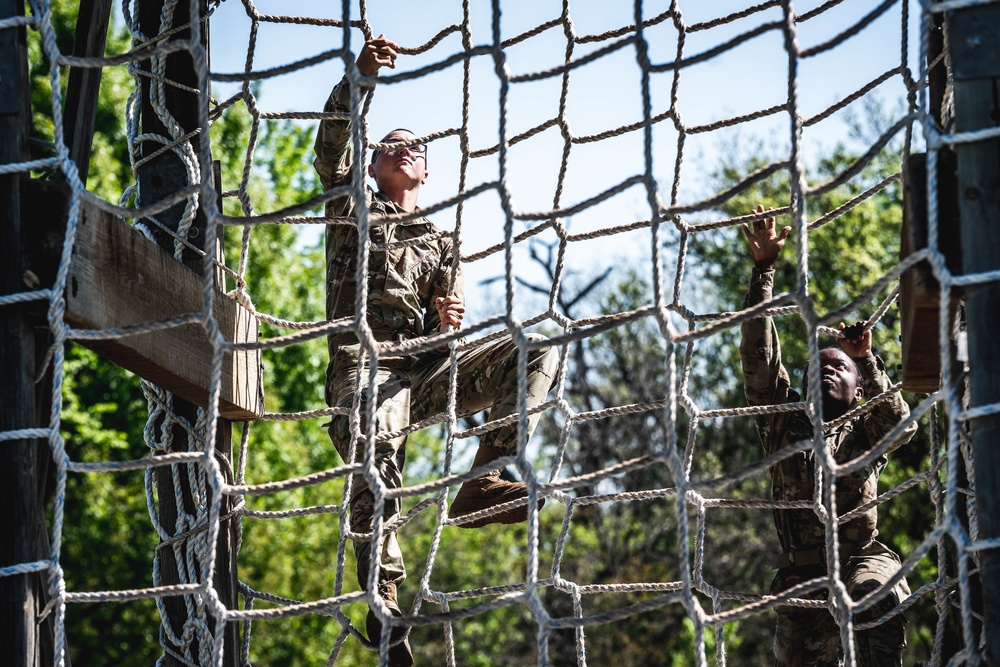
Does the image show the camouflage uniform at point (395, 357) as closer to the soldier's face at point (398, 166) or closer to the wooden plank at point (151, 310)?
the soldier's face at point (398, 166)

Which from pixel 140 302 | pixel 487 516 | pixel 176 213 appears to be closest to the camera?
pixel 140 302

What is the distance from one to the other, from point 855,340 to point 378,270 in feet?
4.38

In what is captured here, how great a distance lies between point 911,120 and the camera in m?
1.99

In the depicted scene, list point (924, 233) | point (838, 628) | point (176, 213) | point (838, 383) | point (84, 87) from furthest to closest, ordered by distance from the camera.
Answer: point (838, 383) < point (838, 628) < point (176, 213) < point (84, 87) < point (924, 233)

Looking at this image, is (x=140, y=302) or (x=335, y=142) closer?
(x=140, y=302)

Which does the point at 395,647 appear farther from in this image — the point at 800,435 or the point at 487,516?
the point at 800,435

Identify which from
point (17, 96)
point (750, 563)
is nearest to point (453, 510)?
point (17, 96)

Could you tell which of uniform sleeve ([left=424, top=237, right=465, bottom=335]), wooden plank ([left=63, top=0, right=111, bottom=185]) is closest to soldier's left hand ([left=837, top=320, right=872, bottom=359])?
uniform sleeve ([left=424, top=237, right=465, bottom=335])

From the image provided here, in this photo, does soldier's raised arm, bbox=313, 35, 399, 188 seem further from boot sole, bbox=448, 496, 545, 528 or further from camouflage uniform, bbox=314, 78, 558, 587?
boot sole, bbox=448, 496, 545, 528

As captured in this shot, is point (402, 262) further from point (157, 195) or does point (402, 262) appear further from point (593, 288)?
point (593, 288)

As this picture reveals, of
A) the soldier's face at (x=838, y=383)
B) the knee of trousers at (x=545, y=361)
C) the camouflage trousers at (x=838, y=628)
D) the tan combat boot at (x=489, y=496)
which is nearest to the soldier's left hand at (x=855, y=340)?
the soldier's face at (x=838, y=383)

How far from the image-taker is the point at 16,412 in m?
A: 1.85

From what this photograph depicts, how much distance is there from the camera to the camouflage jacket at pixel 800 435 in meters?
3.37

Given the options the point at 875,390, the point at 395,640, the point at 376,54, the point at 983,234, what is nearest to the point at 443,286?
the point at 376,54
